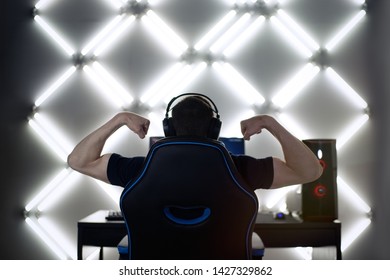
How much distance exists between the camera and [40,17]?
8.22ft

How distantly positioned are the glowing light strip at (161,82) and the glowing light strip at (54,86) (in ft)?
1.74

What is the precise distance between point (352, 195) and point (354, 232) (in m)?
0.25

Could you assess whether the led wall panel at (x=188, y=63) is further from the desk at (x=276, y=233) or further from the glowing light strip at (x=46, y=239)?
the desk at (x=276, y=233)

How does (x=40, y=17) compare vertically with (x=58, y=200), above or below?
above

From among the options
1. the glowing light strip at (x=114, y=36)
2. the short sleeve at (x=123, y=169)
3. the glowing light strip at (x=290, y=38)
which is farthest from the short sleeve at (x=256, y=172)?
the glowing light strip at (x=114, y=36)

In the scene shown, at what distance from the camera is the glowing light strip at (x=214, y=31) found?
8.11ft

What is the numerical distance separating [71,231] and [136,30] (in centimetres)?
144

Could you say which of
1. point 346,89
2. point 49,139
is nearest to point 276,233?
point 346,89

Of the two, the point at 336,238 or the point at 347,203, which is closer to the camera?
the point at 336,238

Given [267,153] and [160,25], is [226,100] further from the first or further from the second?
[160,25]

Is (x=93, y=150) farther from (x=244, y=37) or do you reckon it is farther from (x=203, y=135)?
(x=244, y=37)

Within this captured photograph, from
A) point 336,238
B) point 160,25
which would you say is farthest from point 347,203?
point 160,25

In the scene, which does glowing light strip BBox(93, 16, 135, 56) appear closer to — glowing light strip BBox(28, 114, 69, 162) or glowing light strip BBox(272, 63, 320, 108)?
glowing light strip BBox(28, 114, 69, 162)

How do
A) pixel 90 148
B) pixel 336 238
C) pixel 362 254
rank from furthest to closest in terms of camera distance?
pixel 362 254
pixel 336 238
pixel 90 148
